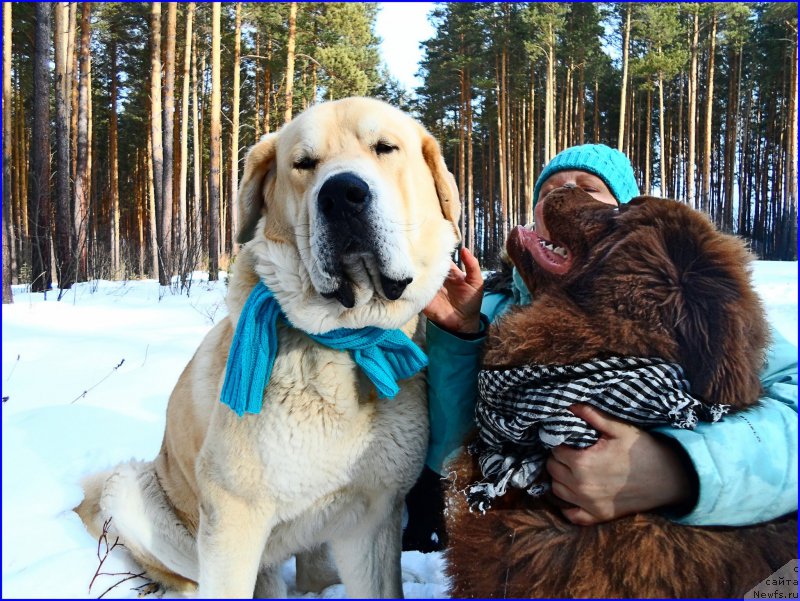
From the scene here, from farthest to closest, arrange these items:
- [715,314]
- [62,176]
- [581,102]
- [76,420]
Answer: [581,102]
[62,176]
[76,420]
[715,314]

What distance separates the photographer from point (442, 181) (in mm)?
1948

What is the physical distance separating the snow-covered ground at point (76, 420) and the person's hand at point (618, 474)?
436 mm

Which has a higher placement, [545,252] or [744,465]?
[545,252]

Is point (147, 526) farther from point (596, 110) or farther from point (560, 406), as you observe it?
point (596, 110)

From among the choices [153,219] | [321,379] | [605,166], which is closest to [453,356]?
[321,379]

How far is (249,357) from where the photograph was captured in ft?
5.10

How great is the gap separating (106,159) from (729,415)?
86.5ft

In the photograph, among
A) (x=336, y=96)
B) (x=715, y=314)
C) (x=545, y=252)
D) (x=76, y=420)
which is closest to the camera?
(x=715, y=314)

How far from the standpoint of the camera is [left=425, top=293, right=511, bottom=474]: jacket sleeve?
5.08 ft

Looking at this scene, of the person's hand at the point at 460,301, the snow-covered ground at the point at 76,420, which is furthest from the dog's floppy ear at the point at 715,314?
the person's hand at the point at 460,301

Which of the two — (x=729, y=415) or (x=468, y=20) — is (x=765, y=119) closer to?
(x=468, y=20)

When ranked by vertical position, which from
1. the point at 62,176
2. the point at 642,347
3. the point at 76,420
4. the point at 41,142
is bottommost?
the point at 76,420

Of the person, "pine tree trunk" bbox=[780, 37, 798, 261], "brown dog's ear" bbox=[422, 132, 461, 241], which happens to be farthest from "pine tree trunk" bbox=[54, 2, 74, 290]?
"pine tree trunk" bbox=[780, 37, 798, 261]

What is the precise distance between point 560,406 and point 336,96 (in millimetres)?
12045
